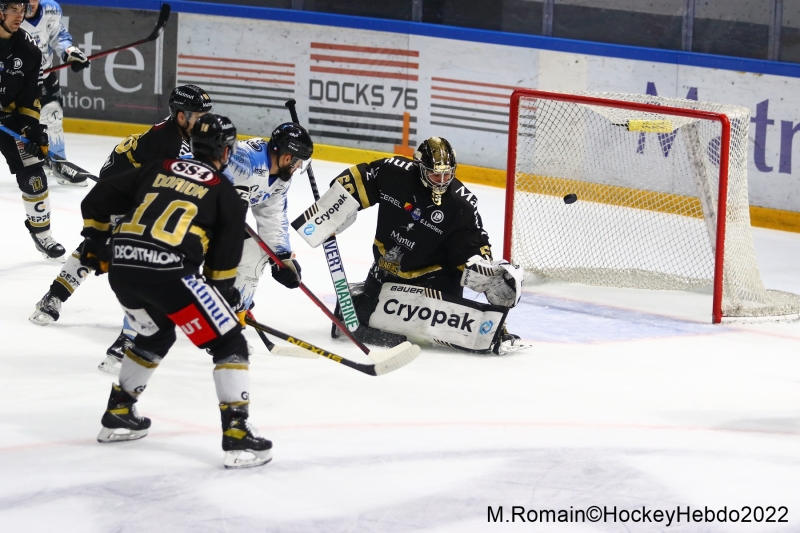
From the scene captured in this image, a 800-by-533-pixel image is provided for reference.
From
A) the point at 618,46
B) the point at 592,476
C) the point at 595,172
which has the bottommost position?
the point at 592,476

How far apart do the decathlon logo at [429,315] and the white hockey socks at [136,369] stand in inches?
64.0

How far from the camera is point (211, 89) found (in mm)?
9914

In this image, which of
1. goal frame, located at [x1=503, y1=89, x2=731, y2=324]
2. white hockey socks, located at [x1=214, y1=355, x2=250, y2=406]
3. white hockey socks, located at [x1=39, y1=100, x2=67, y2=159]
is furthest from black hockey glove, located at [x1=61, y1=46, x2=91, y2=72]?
white hockey socks, located at [x1=214, y1=355, x2=250, y2=406]

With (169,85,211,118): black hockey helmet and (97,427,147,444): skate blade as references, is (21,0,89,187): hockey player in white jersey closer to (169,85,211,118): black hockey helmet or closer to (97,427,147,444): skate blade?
(169,85,211,118): black hockey helmet

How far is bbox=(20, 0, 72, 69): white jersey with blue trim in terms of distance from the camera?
25.6ft

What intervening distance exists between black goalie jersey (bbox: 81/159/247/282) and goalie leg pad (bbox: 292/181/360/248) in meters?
1.59

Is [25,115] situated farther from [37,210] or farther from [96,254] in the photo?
[96,254]

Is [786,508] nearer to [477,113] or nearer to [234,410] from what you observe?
[234,410]

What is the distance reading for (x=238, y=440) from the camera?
3.46 metres

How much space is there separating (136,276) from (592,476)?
4.97 ft

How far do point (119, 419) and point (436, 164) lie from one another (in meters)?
1.82

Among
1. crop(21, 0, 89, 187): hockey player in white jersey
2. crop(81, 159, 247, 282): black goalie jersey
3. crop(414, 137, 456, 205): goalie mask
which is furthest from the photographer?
crop(21, 0, 89, 187): hockey player in white jersey

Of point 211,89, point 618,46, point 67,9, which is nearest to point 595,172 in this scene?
point 618,46

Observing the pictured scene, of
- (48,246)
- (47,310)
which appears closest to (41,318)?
(47,310)
